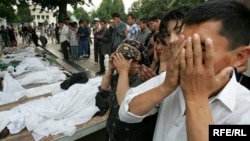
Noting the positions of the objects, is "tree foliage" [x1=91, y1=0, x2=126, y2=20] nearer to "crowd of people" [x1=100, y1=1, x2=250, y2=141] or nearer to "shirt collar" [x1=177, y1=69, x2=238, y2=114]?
"crowd of people" [x1=100, y1=1, x2=250, y2=141]

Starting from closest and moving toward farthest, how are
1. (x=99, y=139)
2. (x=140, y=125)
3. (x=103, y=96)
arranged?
(x=140, y=125) → (x=103, y=96) → (x=99, y=139)

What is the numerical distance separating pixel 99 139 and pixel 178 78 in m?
2.75

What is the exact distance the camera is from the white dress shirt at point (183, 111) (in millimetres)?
810

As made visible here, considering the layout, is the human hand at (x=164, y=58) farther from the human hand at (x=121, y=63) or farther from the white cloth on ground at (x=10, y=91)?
the white cloth on ground at (x=10, y=91)

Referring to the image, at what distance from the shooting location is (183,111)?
0.93 meters

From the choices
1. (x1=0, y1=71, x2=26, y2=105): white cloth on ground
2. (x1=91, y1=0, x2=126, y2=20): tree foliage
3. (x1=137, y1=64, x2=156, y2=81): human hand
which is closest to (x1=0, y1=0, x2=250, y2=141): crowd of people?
(x1=137, y1=64, x2=156, y2=81): human hand

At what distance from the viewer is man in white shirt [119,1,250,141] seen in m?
0.73

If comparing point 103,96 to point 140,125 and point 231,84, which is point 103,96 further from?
point 231,84

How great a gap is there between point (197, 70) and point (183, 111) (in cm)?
25

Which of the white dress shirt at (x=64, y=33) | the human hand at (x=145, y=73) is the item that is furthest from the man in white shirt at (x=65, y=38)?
the human hand at (x=145, y=73)

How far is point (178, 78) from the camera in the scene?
→ 0.82 meters

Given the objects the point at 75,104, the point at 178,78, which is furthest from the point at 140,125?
the point at 75,104

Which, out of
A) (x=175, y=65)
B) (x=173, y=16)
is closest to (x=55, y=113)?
(x=173, y=16)

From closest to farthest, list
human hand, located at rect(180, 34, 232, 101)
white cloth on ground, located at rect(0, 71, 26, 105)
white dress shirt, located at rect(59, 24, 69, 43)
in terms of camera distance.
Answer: human hand, located at rect(180, 34, 232, 101) < white cloth on ground, located at rect(0, 71, 26, 105) < white dress shirt, located at rect(59, 24, 69, 43)
